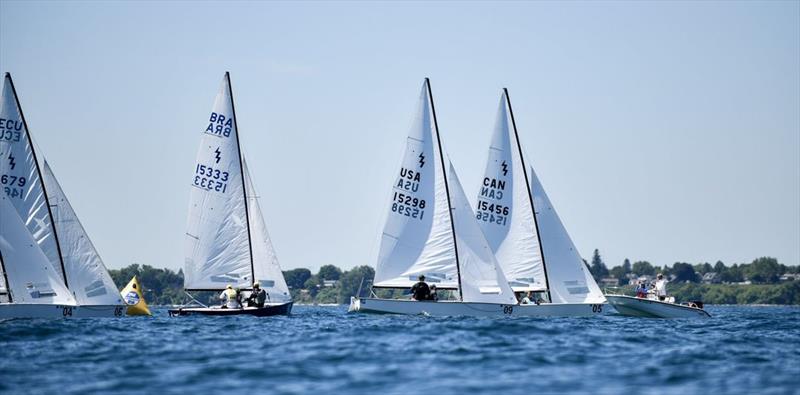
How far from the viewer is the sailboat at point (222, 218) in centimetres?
4806

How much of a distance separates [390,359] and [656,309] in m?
25.9

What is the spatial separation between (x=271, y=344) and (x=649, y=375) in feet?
33.9

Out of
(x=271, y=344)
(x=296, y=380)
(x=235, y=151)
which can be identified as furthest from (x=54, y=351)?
(x=235, y=151)

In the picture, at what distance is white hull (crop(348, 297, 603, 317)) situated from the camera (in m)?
45.7

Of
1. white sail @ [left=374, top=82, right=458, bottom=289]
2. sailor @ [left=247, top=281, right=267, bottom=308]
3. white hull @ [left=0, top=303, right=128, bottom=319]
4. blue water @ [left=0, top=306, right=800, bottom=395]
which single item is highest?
white sail @ [left=374, top=82, right=458, bottom=289]

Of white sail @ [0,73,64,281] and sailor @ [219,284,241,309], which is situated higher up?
white sail @ [0,73,64,281]

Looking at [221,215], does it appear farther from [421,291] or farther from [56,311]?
[56,311]

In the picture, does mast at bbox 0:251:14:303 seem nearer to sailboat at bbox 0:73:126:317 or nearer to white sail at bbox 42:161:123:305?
sailboat at bbox 0:73:126:317

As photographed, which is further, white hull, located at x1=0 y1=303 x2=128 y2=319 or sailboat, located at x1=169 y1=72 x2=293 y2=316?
sailboat, located at x1=169 y1=72 x2=293 y2=316

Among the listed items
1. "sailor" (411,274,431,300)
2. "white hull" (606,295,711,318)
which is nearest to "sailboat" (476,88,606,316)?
"white hull" (606,295,711,318)

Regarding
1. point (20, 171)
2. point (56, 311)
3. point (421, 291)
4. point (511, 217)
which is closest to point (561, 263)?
point (511, 217)

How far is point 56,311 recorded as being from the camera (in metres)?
41.3

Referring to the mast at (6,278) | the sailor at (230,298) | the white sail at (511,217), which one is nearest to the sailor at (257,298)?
the sailor at (230,298)

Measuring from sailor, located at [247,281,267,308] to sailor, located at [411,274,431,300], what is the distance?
5547 millimetres
